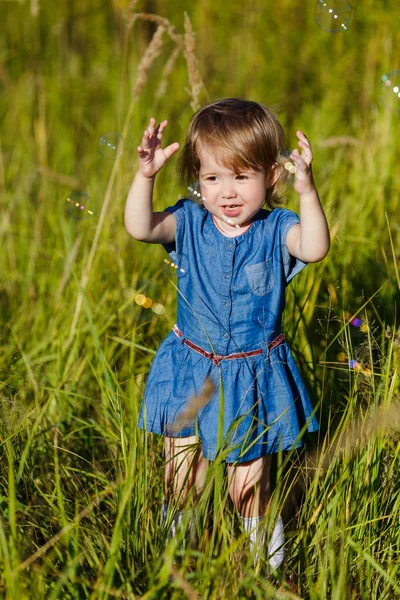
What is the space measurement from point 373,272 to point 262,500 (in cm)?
96

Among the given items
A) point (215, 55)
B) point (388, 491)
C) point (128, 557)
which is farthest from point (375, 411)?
point (215, 55)

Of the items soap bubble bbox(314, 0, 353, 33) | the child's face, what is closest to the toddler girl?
the child's face

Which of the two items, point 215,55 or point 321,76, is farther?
point 215,55

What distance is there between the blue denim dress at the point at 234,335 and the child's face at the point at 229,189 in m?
0.07

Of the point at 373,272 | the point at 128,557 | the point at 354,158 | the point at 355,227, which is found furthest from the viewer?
the point at 354,158

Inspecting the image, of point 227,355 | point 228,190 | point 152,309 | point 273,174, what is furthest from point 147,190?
point 152,309

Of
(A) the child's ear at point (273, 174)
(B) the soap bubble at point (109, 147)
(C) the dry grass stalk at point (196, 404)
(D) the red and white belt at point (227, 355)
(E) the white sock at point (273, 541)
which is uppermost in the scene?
(B) the soap bubble at point (109, 147)

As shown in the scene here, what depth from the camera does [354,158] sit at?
3188 mm

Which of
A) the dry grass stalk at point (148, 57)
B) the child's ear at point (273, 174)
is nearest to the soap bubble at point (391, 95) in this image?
the dry grass stalk at point (148, 57)

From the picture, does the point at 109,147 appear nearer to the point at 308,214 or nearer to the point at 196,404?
the point at 308,214

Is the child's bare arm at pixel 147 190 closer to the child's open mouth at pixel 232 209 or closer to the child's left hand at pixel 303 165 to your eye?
the child's open mouth at pixel 232 209

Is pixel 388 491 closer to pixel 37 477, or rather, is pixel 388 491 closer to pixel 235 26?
pixel 37 477

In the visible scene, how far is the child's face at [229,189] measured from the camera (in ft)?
5.39

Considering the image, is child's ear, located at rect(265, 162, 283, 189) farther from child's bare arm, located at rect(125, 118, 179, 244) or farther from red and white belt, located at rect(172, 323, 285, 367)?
red and white belt, located at rect(172, 323, 285, 367)
